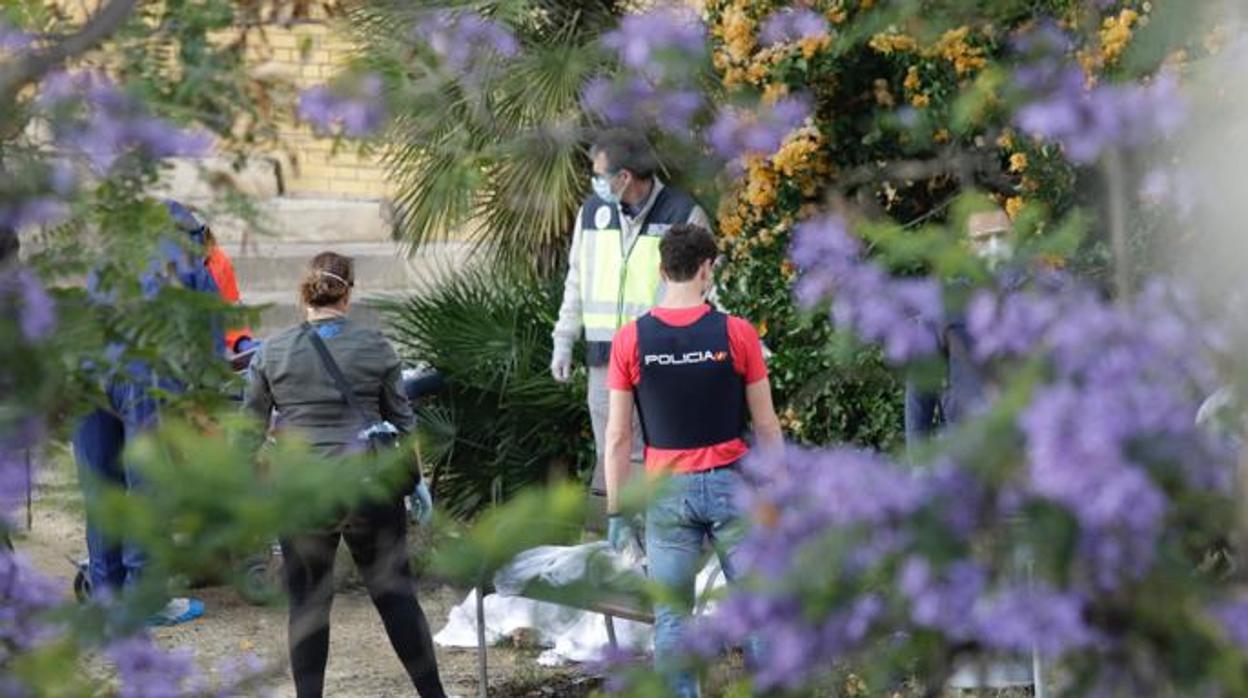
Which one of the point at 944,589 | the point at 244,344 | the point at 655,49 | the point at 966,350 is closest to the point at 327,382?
the point at 244,344

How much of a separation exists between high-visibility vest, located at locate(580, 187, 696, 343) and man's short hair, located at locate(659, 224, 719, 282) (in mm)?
1778

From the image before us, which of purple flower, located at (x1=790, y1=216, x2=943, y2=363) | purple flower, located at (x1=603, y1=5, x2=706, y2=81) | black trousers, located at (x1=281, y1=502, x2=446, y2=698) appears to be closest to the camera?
purple flower, located at (x1=790, y1=216, x2=943, y2=363)

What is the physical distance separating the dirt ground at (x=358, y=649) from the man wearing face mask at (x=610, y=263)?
29.4 inches

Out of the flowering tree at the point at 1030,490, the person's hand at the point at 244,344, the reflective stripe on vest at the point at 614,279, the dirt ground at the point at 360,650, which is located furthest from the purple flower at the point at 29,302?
the reflective stripe on vest at the point at 614,279

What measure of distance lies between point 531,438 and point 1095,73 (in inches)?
224

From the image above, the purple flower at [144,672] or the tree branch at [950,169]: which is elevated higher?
the tree branch at [950,169]

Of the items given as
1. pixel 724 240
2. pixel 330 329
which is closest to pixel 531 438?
pixel 724 240

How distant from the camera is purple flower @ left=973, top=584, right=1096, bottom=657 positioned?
7.64 feet

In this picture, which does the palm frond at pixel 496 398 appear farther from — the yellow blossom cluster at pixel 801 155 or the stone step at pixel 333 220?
the stone step at pixel 333 220

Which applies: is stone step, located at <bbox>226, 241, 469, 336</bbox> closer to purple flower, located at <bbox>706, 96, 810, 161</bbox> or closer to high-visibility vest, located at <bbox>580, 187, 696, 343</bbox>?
high-visibility vest, located at <bbox>580, 187, 696, 343</bbox>

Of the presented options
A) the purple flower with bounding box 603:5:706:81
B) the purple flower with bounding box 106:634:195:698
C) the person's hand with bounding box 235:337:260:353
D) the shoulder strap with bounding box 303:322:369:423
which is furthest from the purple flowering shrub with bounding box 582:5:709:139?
the person's hand with bounding box 235:337:260:353

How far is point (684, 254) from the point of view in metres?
6.82

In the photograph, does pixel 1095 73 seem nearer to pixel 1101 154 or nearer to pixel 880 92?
pixel 1101 154

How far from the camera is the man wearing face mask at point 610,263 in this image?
343 inches
